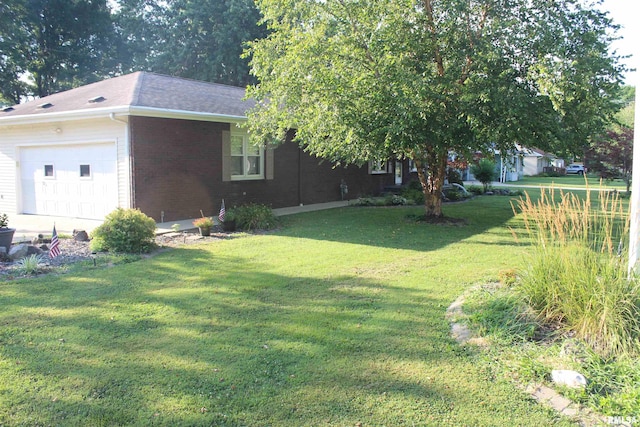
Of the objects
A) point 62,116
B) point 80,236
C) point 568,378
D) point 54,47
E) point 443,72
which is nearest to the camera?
point 568,378

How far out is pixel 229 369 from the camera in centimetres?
388

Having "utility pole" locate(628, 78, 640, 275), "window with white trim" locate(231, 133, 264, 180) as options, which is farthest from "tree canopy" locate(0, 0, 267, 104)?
"utility pole" locate(628, 78, 640, 275)

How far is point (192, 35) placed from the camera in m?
29.9

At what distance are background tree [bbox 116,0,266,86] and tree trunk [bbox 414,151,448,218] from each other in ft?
62.0

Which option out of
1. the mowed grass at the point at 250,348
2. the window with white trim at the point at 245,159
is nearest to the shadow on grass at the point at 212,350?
A: the mowed grass at the point at 250,348

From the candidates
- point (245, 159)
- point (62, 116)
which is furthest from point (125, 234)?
point (245, 159)

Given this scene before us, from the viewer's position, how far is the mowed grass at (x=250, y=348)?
10.8ft

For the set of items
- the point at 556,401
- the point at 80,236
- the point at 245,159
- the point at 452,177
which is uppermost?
the point at 245,159

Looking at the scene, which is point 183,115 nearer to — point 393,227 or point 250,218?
point 250,218

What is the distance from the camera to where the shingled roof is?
11.4 metres

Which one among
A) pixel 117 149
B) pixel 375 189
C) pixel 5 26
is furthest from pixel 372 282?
pixel 5 26

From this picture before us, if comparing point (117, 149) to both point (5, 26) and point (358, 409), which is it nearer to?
point (358, 409)

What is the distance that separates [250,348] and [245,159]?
10.9m

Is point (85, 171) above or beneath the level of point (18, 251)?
above
